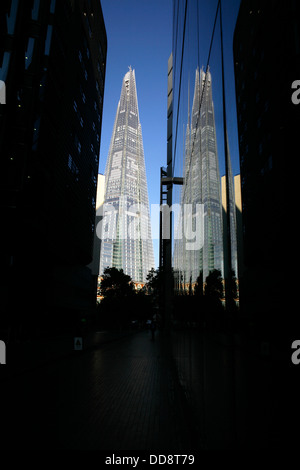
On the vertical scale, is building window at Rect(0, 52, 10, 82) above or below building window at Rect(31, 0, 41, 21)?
below

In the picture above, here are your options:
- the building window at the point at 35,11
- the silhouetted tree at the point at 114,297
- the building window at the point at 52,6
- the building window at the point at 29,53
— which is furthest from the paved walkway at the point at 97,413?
the silhouetted tree at the point at 114,297

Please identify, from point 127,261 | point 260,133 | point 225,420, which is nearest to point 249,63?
point 260,133

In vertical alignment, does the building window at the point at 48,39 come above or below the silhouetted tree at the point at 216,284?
above

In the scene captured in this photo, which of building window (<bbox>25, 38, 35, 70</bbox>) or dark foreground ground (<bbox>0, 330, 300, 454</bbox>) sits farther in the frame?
building window (<bbox>25, 38, 35, 70</bbox>)

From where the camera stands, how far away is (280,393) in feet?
3.77

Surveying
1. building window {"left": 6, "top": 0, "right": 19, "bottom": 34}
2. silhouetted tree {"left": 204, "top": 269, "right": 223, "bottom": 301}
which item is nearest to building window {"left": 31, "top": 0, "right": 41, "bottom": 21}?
building window {"left": 6, "top": 0, "right": 19, "bottom": 34}

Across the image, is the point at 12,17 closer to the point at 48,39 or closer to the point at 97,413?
the point at 48,39

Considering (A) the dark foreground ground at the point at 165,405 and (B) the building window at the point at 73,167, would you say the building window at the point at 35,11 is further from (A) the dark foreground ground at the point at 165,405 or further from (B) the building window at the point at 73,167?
(A) the dark foreground ground at the point at 165,405

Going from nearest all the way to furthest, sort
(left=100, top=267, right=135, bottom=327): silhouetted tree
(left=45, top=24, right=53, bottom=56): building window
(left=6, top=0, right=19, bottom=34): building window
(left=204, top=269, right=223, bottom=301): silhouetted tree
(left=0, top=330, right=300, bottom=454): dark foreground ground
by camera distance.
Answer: (left=0, top=330, right=300, bottom=454): dark foreground ground
(left=204, top=269, right=223, bottom=301): silhouetted tree
(left=6, top=0, right=19, bottom=34): building window
(left=45, top=24, right=53, bottom=56): building window
(left=100, top=267, right=135, bottom=327): silhouetted tree

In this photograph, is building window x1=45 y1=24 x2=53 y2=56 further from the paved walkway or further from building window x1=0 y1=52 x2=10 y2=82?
the paved walkway

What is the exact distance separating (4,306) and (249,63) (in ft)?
68.1

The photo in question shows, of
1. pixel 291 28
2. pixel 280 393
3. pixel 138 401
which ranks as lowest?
pixel 138 401
